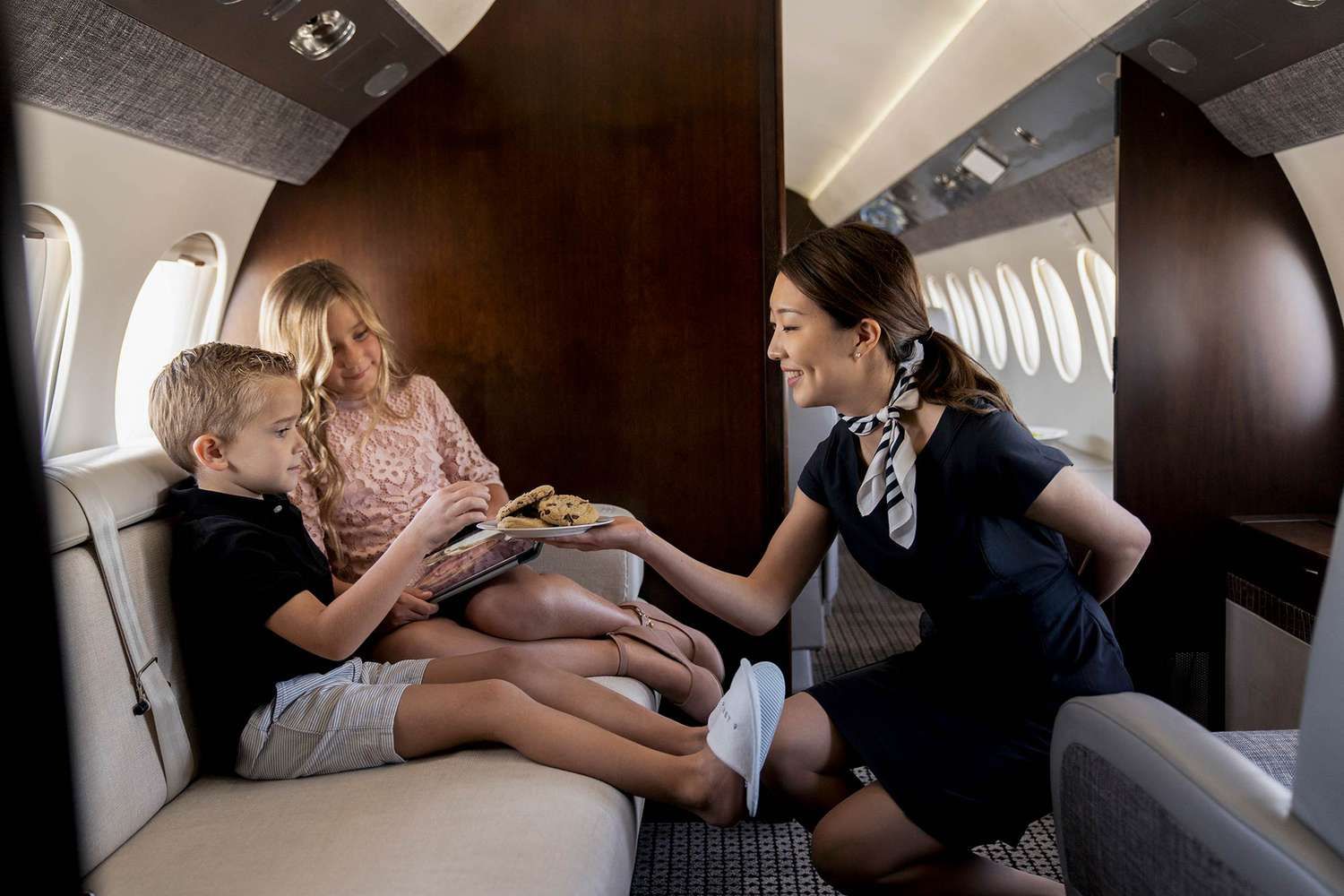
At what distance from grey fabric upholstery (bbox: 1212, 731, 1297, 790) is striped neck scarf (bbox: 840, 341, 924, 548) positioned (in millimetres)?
696

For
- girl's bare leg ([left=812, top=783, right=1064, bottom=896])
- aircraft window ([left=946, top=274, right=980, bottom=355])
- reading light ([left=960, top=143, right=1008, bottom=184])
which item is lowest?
girl's bare leg ([left=812, top=783, right=1064, bottom=896])

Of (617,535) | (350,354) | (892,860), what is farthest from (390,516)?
(892,860)

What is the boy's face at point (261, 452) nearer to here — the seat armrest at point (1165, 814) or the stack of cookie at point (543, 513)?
the stack of cookie at point (543, 513)

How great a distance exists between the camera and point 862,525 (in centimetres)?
241

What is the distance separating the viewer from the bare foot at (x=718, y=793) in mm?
2076

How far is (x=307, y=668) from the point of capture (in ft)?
7.71

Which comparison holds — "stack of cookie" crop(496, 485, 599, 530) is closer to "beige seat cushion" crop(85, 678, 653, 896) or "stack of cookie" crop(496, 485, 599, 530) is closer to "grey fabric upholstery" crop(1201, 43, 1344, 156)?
"beige seat cushion" crop(85, 678, 653, 896)

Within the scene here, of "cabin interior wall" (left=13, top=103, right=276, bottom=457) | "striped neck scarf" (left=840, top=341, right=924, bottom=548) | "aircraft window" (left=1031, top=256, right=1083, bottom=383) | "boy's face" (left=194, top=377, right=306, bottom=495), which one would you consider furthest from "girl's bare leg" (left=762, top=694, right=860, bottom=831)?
"aircraft window" (left=1031, top=256, right=1083, bottom=383)

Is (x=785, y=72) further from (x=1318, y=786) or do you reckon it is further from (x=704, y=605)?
(x=1318, y=786)

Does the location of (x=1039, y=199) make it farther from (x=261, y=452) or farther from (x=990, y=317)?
(x=261, y=452)

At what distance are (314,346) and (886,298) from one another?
5.35 ft

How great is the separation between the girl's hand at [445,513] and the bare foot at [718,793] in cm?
73

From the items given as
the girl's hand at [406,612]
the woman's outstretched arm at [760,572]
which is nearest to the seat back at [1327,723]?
the woman's outstretched arm at [760,572]

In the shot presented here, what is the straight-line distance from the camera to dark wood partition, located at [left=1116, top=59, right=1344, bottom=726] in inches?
152
